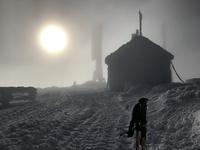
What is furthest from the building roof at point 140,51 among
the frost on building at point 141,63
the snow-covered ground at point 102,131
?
the snow-covered ground at point 102,131

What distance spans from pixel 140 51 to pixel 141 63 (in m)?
1.50

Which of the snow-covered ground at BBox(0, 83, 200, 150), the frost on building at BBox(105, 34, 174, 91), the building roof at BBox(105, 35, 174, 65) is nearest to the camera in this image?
the snow-covered ground at BBox(0, 83, 200, 150)

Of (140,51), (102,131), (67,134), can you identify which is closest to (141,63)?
(140,51)

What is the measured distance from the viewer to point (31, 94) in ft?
72.8

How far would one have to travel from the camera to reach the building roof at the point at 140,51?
2953 centimetres

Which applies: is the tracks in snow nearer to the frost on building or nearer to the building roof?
the frost on building

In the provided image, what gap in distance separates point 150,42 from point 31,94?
51.7 ft

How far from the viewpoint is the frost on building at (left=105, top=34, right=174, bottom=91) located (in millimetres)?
29375

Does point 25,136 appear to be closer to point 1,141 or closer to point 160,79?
point 1,141

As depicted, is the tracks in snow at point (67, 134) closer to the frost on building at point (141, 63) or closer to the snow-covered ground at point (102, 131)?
the snow-covered ground at point (102, 131)

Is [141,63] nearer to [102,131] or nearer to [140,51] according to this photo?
[140,51]

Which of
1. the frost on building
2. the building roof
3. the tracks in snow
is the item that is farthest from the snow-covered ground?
the building roof

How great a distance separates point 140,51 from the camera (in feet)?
97.2

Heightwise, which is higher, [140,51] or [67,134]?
[140,51]
